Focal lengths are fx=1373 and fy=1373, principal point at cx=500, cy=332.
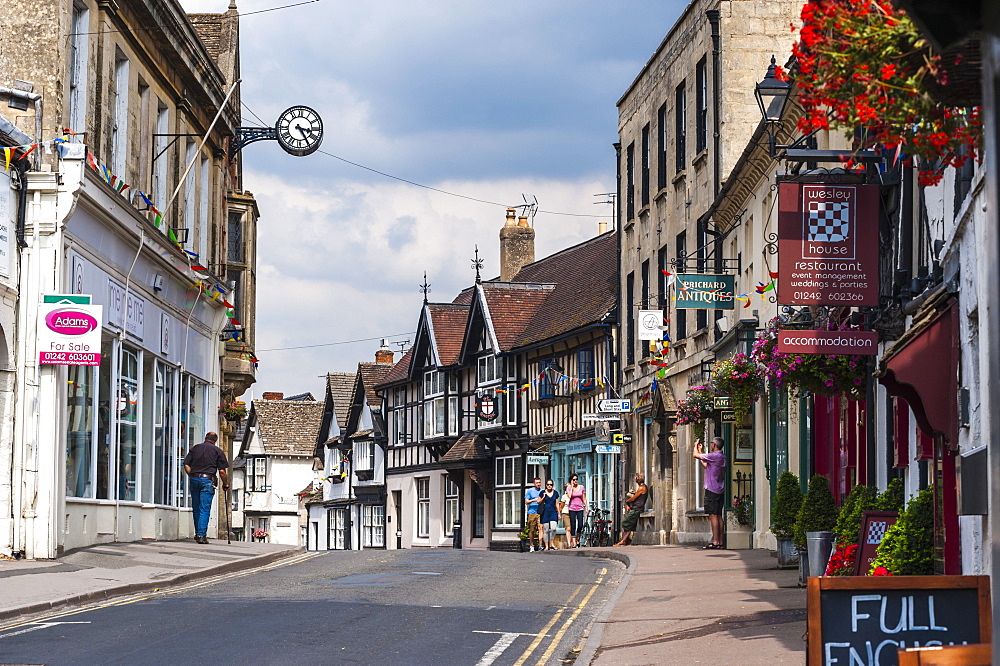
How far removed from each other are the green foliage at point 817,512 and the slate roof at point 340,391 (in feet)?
185

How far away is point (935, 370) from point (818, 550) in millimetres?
3853

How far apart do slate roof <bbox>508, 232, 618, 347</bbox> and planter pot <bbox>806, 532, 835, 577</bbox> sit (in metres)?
25.4

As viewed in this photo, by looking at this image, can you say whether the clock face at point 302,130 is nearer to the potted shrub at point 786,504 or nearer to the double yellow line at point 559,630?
the double yellow line at point 559,630

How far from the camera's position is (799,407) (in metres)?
22.2

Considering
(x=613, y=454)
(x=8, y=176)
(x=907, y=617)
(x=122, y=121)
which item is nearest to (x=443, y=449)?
(x=613, y=454)

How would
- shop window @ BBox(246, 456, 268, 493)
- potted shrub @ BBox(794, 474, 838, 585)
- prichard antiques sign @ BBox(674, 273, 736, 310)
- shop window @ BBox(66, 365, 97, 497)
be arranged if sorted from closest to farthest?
potted shrub @ BBox(794, 474, 838, 585)
shop window @ BBox(66, 365, 97, 497)
prichard antiques sign @ BBox(674, 273, 736, 310)
shop window @ BBox(246, 456, 268, 493)

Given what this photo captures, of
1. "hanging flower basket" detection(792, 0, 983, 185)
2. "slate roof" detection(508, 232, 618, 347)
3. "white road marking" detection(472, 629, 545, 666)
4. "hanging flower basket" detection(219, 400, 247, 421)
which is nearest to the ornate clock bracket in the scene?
"hanging flower basket" detection(219, 400, 247, 421)

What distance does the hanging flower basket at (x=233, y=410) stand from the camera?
106 ft

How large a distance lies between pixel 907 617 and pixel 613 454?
31.9 m

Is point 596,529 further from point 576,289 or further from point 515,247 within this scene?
point 515,247

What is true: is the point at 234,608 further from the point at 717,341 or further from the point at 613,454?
the point at 613,454

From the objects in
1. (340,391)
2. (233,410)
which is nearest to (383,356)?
(340,391)

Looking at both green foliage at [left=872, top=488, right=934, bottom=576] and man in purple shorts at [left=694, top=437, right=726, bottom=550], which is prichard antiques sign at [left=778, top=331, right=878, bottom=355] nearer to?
green foliage at [left=872, top=488, right=934, bottom=576]

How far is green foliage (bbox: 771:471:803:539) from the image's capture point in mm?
16969
